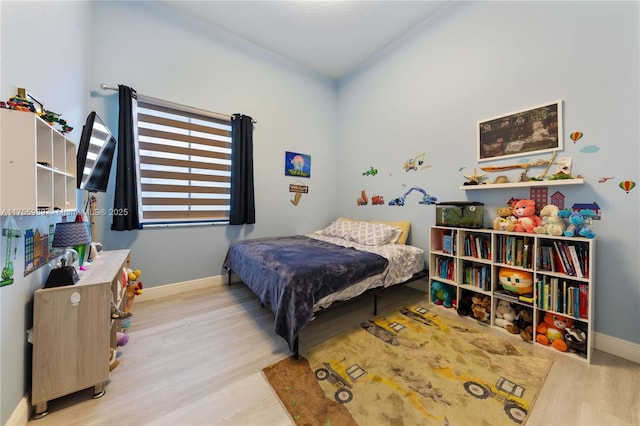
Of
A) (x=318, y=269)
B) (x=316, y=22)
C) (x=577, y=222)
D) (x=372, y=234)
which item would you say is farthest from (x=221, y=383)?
(x=316, y=22)

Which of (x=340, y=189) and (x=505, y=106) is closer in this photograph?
(x=505, y=106)

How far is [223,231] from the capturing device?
2947 mm

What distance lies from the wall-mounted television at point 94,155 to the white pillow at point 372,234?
2541 millimetres

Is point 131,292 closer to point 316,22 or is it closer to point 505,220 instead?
point 505,220

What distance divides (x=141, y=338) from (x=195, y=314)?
442 millimetres

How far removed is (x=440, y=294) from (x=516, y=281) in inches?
27.7

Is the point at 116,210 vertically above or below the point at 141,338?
above

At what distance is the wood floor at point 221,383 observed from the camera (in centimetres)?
112

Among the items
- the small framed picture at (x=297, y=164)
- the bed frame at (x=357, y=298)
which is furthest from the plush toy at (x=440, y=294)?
the small framed picture at (x=297, y=164)

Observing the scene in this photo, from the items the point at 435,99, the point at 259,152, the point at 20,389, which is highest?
the point at 435,99

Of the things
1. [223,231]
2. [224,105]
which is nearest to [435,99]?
[224,105]

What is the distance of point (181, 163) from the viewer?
2.67 meters

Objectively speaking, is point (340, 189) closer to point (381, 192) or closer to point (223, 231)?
point (381, 192)

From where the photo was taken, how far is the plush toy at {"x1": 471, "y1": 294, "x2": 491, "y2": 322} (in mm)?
2027
